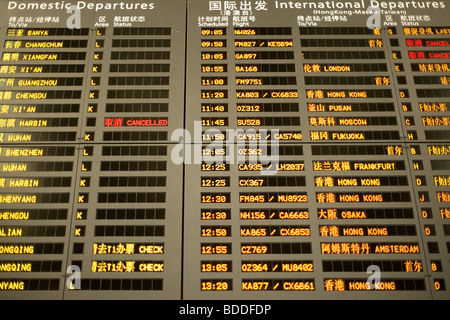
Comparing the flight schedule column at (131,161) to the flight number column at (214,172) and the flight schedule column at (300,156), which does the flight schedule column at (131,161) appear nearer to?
the flight schedule column at (300,156)

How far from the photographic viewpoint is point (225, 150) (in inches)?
285

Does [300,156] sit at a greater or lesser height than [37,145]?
lesser

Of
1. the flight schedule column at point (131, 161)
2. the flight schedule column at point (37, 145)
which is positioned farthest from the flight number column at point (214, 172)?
the flight schedule column at point (37, 145)

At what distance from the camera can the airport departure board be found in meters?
6.56

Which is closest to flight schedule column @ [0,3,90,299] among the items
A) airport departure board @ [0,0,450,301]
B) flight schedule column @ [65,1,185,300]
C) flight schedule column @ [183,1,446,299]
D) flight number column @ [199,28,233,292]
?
airport departure board @ [0,0,450,301]

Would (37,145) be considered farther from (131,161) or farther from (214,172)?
(214,172)

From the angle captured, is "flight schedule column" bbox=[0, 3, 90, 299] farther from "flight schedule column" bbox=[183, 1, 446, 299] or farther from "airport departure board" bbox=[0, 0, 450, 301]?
"flight schedule column" bbox=[183, 1, 446, 299]

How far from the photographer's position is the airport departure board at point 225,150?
6562 millimetres

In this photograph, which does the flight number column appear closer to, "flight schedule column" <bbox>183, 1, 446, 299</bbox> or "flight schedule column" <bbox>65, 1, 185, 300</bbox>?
"flight schedule column" <bbox>183, 1, 446, 299</bbox>

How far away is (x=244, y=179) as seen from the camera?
709 cm

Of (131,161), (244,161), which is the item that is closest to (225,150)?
(244,161)

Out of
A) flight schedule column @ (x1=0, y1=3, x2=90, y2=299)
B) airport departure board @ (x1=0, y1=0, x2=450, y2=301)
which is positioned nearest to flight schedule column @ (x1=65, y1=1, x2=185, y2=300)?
airport departure board @ (x1=0, y1=0, x2=450, y2=301)

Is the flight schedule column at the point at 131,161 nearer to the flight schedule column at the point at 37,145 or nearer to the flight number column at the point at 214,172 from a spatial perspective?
the flight schedule column at the point at 37,145
